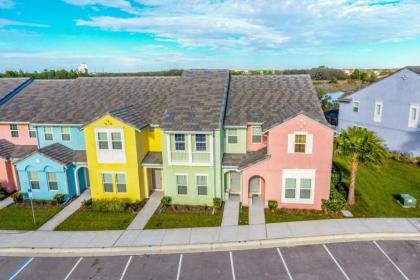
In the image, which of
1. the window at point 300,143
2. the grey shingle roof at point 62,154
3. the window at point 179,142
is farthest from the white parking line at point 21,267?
the window at point 300,143

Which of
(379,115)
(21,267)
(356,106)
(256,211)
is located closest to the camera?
(21,267)

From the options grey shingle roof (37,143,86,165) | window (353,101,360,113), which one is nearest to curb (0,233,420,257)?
Result: grey shingle roof (37,143,86,165)

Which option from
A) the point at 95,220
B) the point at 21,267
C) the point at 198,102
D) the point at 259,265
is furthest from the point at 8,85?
the point at 259,265

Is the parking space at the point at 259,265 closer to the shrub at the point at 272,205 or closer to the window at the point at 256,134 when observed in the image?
the shrub at the point at 272,205

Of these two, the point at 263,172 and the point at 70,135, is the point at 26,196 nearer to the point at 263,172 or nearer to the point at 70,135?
the point at 70,135

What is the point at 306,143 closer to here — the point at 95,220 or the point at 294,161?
the point at 294,161

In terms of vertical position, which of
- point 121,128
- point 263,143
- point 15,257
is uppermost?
point 121,128

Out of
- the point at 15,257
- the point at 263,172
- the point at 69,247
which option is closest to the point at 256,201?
the point at 263,172
